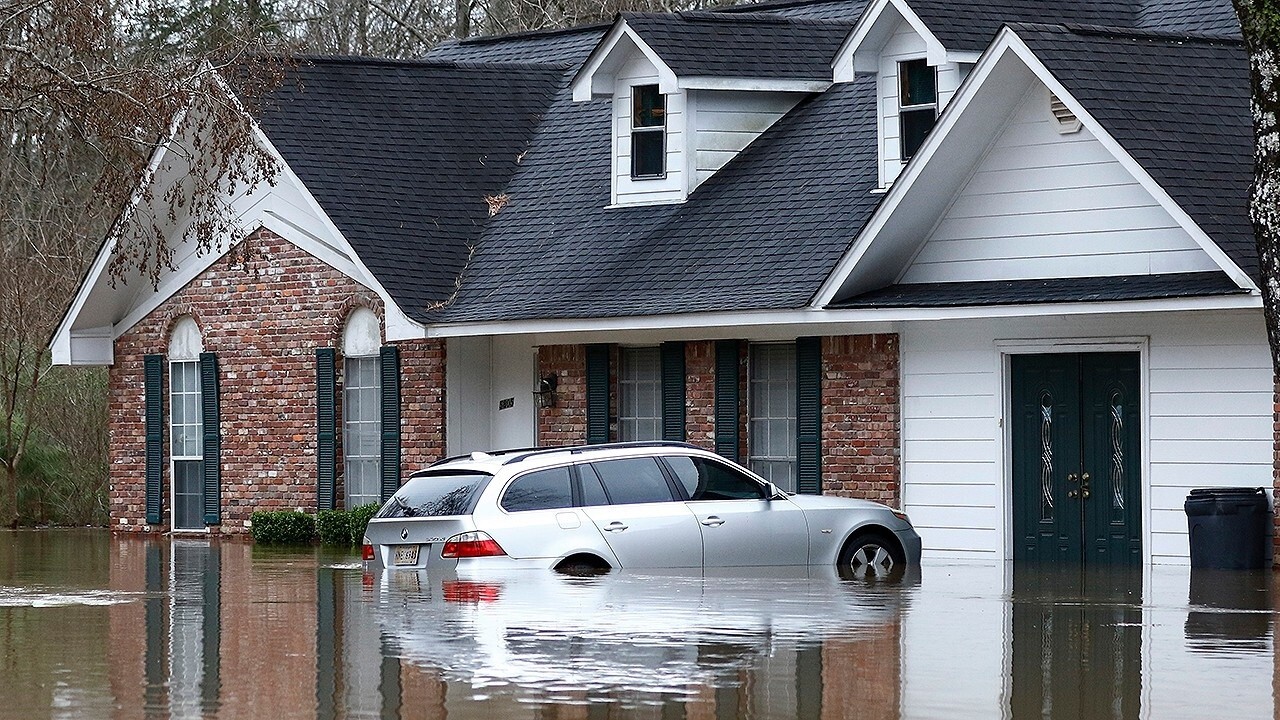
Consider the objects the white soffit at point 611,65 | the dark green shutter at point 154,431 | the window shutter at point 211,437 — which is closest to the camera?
the white soffit at point 611,65


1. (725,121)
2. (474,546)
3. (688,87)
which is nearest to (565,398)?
(725,121)

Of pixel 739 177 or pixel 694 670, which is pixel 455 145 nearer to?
pixel 739 177

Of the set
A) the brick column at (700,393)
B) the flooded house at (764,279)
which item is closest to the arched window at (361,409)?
the flooded house at (764,279)

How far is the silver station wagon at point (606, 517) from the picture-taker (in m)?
18.6

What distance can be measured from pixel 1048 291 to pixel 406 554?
692 centimetres

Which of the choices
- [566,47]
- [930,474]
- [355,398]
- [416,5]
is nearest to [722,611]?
[930,474]

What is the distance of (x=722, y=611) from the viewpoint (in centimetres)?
1623

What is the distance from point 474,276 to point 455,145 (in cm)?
277

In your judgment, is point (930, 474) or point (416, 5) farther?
point (416, 5)

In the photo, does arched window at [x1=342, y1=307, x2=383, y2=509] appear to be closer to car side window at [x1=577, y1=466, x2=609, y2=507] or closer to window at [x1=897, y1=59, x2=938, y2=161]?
window at [x1=897, y1=59, x2=938, y2=161]

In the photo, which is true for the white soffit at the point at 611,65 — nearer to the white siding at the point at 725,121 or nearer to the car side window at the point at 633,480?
the white siding at the point at 725,121

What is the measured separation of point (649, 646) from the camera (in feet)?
46.2

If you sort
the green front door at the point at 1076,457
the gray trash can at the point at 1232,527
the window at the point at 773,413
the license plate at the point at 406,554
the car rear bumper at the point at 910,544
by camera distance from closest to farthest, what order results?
the license plate at the point at 406,554 < the car rear bumper at the point at 910,544 < the gray trash can at the point at 1232,527 < the green front door at the point at 1076,457 < the window at the point at 773,413

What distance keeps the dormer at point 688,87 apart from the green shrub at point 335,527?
515cm
